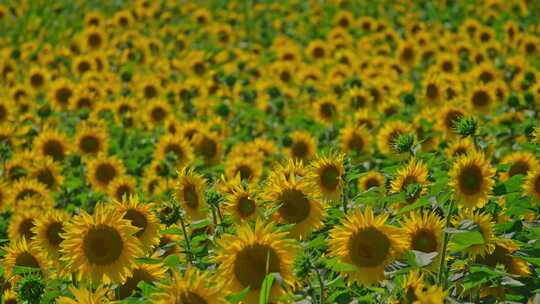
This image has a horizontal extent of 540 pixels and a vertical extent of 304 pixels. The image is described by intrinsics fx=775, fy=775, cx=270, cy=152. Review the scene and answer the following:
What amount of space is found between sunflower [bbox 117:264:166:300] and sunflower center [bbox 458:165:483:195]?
4.49 feet

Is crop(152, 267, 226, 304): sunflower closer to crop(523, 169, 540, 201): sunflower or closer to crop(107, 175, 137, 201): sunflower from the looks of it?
crop(523, 169, 540, 201): sunflower

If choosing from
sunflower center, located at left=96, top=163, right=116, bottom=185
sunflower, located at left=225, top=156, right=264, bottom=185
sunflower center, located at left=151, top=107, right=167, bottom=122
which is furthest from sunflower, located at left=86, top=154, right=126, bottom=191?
sunflower center, located at left=151, top=107, right=167, bottom=122

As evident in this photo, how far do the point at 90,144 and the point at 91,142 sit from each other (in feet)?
0.07

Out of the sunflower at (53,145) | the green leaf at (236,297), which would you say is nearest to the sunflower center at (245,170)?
the sunflower at (53,145)

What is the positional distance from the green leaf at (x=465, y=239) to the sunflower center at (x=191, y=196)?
1.59 meters

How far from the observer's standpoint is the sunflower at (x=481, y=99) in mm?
7012

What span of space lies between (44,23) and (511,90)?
362 inches

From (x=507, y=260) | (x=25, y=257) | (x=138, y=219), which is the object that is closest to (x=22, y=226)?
(x=25, y=257)

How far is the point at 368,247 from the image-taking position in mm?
2975

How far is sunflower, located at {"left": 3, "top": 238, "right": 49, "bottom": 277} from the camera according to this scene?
394cm

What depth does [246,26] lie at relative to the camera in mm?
13867

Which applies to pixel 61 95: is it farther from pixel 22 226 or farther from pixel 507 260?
pixel 507 260

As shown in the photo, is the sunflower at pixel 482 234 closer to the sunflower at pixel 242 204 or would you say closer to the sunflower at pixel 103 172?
the sunflower at pixel 242 204

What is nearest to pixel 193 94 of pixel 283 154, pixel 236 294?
pixel 283 154
